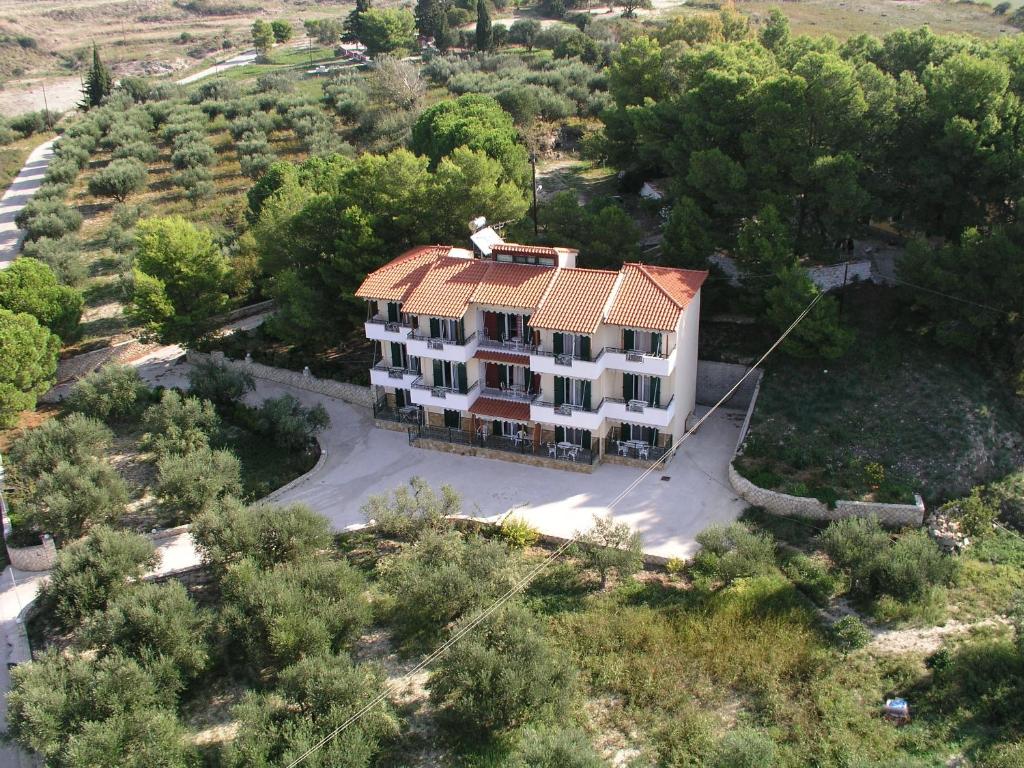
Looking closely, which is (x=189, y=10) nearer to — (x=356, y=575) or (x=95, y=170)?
(x=95, y=170)

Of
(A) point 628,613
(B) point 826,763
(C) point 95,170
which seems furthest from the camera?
(C) point 95,170

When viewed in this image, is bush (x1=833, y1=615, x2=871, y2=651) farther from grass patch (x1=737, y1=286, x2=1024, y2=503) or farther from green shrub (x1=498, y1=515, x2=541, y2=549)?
green shrub (x1=498, y1=515, x2=541, y2=549)

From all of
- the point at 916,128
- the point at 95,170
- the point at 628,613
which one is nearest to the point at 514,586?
the point at 628,613

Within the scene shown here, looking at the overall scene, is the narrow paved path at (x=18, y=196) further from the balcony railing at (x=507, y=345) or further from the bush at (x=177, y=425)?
the balcony railing at (x=507, y=345)

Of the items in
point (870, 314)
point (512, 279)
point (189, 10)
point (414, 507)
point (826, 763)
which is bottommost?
point (826, 763)

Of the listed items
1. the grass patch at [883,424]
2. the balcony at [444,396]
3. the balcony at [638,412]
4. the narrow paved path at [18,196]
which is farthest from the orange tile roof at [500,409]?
the narrow paved path at [18,196]
